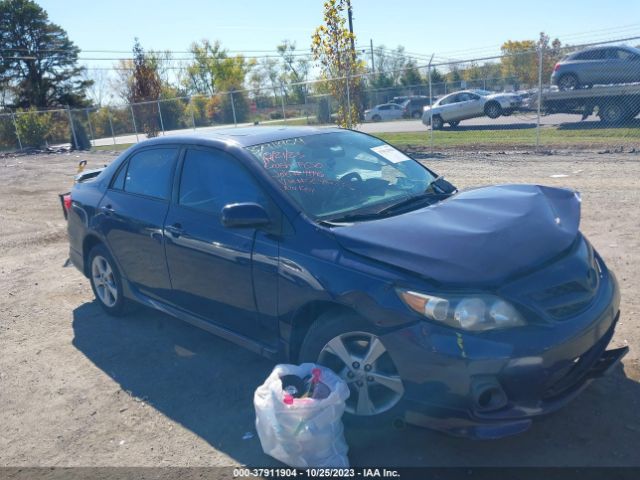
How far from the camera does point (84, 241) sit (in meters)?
5.70

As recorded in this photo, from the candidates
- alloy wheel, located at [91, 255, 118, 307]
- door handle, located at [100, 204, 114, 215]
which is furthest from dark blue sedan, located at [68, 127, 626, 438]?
alloy wheel, located at [91, 255, 118, 307]

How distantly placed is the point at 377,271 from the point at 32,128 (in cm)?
3233

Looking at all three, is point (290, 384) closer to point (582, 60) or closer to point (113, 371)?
point (113, 371)

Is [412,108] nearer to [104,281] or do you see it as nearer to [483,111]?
[483,111]

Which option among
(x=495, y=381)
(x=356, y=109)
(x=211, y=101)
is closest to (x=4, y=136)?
(x=211, y=101)

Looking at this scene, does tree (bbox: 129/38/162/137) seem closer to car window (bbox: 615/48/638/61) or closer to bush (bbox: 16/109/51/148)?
bush (bbox: 16/109/51/148)

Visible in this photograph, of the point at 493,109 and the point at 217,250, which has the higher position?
the point at 217,250

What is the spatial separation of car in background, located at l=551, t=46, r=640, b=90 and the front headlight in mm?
16228

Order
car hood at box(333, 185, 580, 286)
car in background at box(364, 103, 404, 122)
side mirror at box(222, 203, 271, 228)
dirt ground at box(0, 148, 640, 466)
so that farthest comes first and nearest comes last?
car in background at box(364, 103, 404, 122)
side mirror at box(222, 203, 271, 228)
dirt ground at box(0, 148, 640, 466)
car hood at box(333, 185, 580, 286)

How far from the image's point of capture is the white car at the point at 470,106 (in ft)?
72.8

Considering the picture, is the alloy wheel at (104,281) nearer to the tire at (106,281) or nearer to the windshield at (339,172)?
the tire at (106,281)

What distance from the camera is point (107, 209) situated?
17.3ft

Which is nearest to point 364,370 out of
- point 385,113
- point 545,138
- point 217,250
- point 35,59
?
point 217,250

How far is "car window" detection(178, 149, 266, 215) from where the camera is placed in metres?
4.00
